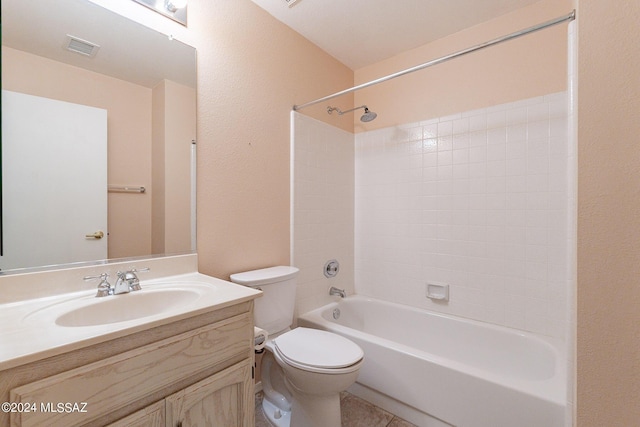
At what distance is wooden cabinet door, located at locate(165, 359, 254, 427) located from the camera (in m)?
0.86

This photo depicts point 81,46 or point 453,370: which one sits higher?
point 81,46

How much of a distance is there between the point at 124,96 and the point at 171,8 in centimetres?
51

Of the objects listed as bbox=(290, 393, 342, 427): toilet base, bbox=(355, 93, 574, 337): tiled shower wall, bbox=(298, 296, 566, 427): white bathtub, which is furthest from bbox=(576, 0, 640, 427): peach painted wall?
bbox=(290, 393, 342, 427): toilet base

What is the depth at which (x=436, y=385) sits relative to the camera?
4.65 feet

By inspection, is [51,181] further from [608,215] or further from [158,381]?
[608,215]

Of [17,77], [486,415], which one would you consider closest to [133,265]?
[17,77]

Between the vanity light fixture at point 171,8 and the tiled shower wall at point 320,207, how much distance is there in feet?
2.68

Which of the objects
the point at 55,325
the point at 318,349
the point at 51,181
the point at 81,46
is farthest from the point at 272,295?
the point at 81,46

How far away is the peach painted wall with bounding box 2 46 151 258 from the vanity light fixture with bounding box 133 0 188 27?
39 cm

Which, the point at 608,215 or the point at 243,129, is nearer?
the point at 608,215

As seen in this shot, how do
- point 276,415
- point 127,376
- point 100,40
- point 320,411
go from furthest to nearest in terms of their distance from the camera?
point 276,415
point 320,411
point 100,40
point 127,376

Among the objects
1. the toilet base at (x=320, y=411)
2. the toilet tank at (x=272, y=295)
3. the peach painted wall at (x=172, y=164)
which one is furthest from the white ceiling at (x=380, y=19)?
the toilet base at (x=320, y=411)

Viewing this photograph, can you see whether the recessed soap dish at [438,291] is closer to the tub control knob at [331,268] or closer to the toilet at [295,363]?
the tub control knob at [331,268]

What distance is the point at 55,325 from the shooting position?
2.59ft
